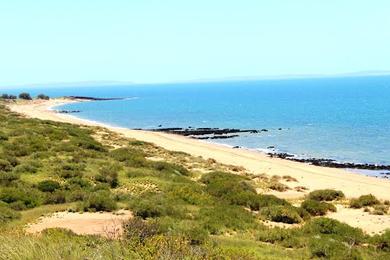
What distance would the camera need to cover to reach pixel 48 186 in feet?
74.7

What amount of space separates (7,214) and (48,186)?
4911 mm

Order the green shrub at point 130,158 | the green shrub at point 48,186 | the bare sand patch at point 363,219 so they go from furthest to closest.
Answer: the green shrub at point 130,158 < the green shrub at point 48,186 < the bare sand patch at point 363,219

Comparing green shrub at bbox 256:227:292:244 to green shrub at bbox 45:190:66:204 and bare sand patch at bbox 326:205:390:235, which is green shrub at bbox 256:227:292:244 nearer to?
bare sand patch at bbox 326:205:390:235

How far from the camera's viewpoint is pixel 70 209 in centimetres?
1980

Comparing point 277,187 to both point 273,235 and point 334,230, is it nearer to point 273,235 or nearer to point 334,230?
point 334,230

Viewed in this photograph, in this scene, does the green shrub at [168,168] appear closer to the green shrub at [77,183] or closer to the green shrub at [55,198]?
the green shrub at [77,183]

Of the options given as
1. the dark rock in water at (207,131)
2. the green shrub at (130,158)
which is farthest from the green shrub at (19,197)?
the dark rock in water at (207,131)

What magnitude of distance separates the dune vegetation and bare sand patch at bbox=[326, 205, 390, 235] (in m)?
0.78

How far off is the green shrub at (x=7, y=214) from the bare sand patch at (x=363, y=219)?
1340 centimetres

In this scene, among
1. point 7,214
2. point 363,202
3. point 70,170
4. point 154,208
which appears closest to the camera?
point 7,214

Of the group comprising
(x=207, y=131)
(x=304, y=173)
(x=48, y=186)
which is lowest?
(x=207, y=131)

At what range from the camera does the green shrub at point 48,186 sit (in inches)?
891

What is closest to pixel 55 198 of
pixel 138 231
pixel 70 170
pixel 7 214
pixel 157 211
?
pixel 7 214

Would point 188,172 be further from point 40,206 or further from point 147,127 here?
point 147,127
